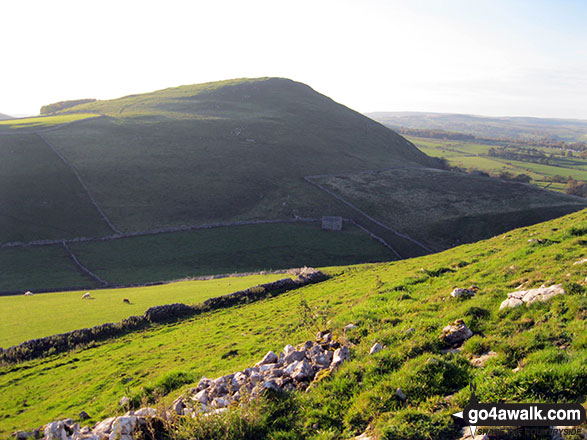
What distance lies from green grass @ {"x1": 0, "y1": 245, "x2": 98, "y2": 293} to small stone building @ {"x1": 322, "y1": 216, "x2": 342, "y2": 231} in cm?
4140

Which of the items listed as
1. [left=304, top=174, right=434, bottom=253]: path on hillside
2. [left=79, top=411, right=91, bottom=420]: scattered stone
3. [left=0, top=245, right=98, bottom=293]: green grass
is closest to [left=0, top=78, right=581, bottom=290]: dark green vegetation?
[left=0, top=245, right=98, bottom=293]: green grass

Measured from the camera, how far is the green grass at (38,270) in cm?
4397

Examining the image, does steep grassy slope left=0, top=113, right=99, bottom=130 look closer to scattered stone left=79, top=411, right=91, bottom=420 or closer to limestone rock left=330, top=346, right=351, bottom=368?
scattered stone left=79, top=411, right=91, bottom=420

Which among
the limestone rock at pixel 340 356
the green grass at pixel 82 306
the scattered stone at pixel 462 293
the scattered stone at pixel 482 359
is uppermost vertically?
the scattered stone at pixel 462 293

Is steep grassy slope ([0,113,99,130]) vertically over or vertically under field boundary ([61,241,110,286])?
over

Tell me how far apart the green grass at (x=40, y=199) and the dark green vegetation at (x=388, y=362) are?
45.8 m

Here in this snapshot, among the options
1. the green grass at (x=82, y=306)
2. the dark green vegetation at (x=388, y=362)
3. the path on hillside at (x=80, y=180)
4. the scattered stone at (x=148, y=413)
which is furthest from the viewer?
the path on hillside at (x=80, y=180)

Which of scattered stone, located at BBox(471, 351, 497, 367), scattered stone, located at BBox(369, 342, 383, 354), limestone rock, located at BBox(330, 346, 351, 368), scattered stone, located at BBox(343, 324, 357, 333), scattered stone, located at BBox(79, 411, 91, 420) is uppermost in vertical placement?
scattered stone, located at BBox(471, 351, 497, 367)

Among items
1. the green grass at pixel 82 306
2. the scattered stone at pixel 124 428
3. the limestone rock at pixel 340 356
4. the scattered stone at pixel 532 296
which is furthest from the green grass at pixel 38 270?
the scattered stone at pixel 532 296

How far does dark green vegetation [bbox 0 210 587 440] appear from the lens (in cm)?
809

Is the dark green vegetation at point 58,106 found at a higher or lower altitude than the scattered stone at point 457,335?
higher

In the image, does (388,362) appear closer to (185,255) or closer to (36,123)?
(185,255)

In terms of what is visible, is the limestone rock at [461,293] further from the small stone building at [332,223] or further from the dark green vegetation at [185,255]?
the small stone building at [332,223]

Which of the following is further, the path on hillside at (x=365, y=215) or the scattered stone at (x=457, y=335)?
the path on hillside at (x=365, y=215)
